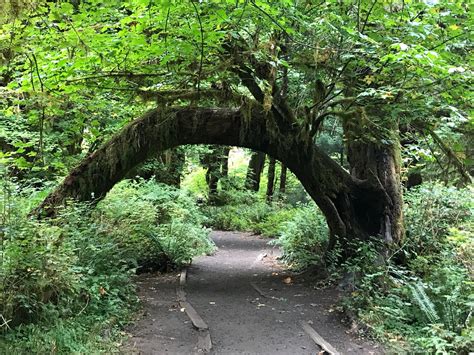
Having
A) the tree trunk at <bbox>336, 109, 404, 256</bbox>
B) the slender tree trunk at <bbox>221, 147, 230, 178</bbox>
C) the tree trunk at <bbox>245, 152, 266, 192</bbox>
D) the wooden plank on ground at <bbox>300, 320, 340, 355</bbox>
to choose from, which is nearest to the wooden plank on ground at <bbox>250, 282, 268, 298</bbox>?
the wooden plank on ground at <bbox>300, 320, 340, 355</bbox>

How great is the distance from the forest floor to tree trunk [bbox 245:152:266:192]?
17036 millimetres

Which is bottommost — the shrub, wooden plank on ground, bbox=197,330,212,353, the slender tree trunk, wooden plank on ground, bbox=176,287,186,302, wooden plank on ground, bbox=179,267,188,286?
wooden plank on ground, bbox=179,267,188,286

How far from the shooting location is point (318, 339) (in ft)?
21.7

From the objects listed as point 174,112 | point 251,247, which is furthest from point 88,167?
point 251,247

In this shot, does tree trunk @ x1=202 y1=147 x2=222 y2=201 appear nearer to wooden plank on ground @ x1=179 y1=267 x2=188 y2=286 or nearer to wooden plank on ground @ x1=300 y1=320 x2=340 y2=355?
wooden plank on ground @ x1=179 y1=267 x2=188 y2=286

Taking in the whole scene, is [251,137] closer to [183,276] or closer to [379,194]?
Answer: [379,194]

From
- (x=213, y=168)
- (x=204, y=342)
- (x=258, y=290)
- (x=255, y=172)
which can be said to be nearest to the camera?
(x=204, y=342)

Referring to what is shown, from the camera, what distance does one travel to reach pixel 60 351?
4.59m

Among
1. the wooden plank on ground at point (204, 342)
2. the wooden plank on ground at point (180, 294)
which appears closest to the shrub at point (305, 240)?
the wooden plank on ground at point (180, 294)

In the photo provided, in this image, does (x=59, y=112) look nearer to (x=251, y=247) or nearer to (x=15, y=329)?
(x=15, y=329)

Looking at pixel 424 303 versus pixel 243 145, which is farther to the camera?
pixel 243 145

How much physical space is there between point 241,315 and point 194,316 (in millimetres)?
898

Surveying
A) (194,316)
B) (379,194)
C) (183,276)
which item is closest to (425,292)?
(379,194)

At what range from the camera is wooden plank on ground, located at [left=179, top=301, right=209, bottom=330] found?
703 cm
